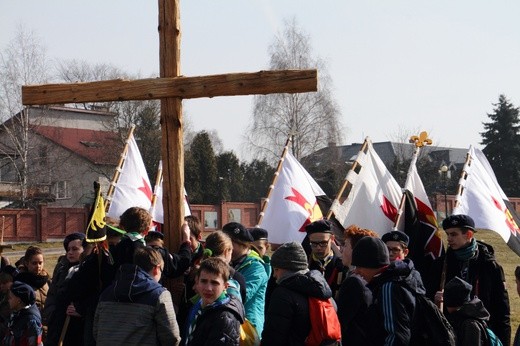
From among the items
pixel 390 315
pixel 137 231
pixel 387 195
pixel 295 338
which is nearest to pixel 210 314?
pixel 295 338

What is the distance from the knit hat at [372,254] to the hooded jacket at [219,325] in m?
1.01

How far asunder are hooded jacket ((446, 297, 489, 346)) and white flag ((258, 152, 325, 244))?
4.47 m

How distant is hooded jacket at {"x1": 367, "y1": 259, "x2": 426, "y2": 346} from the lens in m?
5.44

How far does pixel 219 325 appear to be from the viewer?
5.16 m

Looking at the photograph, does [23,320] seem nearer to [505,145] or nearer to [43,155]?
[43,155]

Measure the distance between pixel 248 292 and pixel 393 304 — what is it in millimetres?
1303

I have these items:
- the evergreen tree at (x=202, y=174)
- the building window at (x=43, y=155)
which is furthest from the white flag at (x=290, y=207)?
the evergreen tree at (x=202, y=174)

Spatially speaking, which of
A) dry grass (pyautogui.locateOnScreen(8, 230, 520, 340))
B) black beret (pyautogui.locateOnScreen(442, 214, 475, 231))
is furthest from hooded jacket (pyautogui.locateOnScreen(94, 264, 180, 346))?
dry grass (pyautogui.locateOnScreen(8, 230, 520, 340))

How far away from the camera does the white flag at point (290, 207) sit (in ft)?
34.1

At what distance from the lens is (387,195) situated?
9.88m

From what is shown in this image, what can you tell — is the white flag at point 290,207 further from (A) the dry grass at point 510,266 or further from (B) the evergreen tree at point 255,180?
(B) the evergreen tree at point 255,180

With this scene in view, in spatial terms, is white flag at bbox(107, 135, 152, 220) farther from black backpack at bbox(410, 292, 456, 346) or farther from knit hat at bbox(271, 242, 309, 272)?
black backpack at bbox(410, 292, 456, 346)

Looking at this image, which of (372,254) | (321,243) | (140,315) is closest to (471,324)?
(372,254)

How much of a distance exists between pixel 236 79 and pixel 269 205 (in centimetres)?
413
